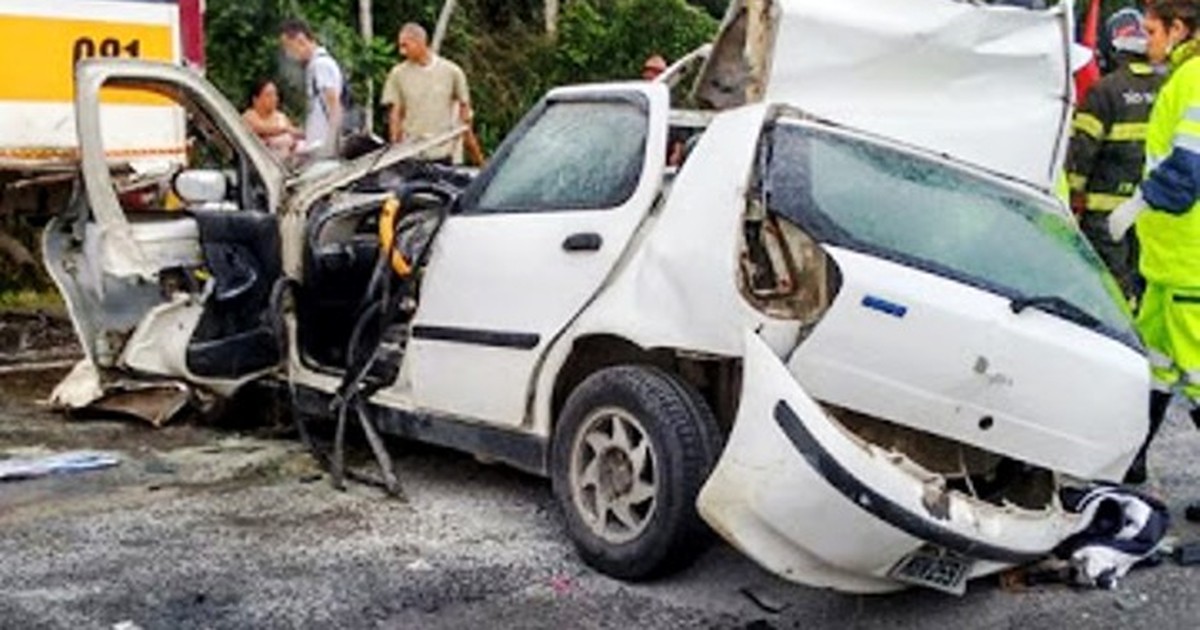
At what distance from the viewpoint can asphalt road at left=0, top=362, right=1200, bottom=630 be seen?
443cm

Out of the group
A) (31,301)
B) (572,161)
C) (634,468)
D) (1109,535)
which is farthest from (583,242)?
(31,301)

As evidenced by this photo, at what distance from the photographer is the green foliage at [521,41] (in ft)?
45.4

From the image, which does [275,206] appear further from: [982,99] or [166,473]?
[982,99]

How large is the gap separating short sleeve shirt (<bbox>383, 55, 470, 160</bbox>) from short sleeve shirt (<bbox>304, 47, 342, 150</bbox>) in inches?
16.8

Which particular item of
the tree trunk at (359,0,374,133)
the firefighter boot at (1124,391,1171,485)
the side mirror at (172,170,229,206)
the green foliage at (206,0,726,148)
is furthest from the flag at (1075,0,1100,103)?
the green foliage at (206,0,726,148)

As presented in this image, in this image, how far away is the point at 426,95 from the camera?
10.3 metres

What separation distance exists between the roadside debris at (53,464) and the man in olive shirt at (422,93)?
458 centimetres

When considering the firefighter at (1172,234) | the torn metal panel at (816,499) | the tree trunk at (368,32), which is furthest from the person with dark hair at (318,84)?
the torn metal panel at (816,499)

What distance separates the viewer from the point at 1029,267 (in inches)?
185

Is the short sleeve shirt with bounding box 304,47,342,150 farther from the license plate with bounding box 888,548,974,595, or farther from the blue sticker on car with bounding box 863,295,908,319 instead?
the license plate with bounding box 888,548,974,595

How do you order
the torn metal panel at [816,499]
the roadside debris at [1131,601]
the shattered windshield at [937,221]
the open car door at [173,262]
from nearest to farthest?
1. the torn metal panel at [816,499]
2. the shattered windshield at [937,221]
3. the roadside debris at [1131,601]
4. the open car door at [173,262]

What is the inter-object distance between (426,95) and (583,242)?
18.2ft

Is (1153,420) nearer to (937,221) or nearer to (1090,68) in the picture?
(937,221)

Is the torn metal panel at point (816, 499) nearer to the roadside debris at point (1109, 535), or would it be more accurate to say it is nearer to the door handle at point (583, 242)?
the roadside debris at point (1109, 535)
